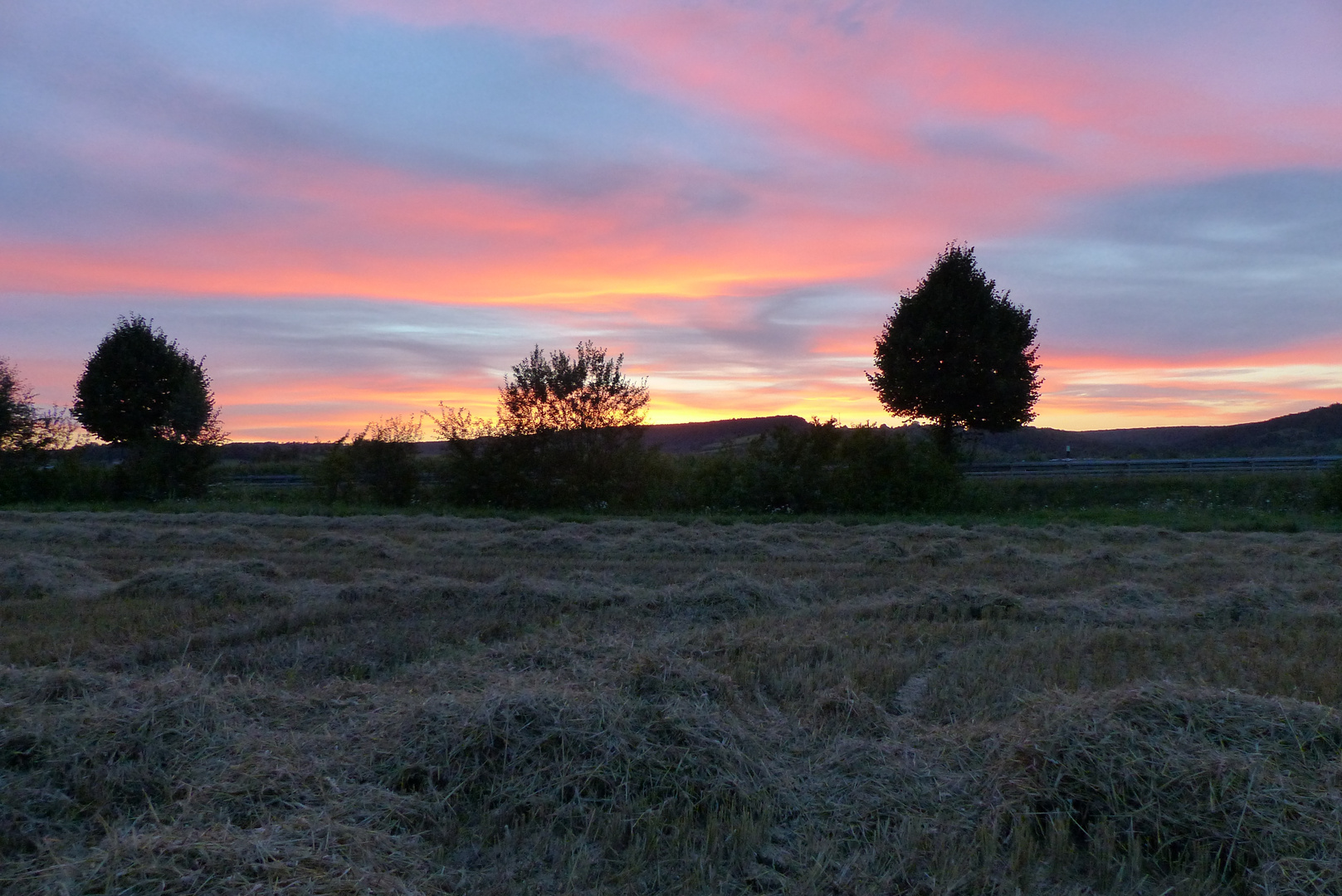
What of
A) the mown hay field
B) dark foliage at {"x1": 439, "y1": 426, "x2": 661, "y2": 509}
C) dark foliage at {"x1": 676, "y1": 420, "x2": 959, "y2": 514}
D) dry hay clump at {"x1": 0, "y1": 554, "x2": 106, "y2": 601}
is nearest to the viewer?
the mown hay field

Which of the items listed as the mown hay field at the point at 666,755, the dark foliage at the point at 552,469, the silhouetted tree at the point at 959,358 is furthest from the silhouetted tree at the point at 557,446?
the mown hay field at the point at 666,755

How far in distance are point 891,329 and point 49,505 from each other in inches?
1163

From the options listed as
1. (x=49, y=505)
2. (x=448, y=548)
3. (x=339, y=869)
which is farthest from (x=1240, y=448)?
(x=339, y=869)

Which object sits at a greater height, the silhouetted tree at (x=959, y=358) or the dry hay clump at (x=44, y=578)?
the silhouetted tree at (x=959, y=358)

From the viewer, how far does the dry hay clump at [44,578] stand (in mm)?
10719

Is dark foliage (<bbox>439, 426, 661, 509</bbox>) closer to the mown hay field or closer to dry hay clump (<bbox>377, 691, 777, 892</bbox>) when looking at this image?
the mown hay field

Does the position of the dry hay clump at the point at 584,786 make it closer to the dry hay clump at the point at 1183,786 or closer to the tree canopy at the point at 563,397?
the dry hay clump at the point at 1183,786

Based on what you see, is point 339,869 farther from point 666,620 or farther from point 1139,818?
point 666,620

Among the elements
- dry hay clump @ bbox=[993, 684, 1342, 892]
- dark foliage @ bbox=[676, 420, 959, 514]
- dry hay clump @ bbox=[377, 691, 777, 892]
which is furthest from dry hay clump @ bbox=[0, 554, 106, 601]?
dark foliage @ bbox=[676, 420, 959, 514]

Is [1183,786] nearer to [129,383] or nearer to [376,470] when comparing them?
[376,470]

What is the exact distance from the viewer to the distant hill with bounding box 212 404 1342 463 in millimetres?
52094

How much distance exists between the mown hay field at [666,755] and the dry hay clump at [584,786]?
2 centimetres

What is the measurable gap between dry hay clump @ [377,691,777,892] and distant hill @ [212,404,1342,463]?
3929 cm

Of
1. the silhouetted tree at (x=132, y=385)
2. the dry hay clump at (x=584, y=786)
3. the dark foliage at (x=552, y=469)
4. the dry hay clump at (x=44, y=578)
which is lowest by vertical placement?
the dry hay clump at (x=584, y=786)
